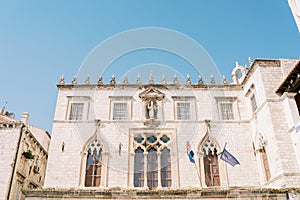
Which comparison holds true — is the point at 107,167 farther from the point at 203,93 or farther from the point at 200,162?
the point at 203,93

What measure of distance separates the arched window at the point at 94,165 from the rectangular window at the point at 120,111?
6.69 ft

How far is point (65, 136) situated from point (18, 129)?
12.3 feet

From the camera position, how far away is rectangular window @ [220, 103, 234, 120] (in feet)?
59.5

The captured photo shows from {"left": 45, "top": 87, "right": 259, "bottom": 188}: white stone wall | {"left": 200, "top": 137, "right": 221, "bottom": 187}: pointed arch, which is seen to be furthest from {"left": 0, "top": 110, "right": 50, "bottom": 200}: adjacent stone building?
{"left": 200, "top": 137, "right": 221, "bottom": 187}: pointed arch

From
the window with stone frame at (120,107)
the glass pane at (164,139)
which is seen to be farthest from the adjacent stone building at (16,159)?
the glass pane at (164,139)

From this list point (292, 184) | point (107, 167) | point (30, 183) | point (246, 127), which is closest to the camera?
point (292, 184)

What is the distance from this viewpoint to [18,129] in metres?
18.5

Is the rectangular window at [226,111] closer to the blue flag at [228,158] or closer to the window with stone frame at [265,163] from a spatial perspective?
A: the window with stone frame at [265,163]

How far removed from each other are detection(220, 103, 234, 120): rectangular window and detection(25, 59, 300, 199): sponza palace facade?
0.07 meters

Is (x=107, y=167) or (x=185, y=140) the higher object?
(x=185, y=140)

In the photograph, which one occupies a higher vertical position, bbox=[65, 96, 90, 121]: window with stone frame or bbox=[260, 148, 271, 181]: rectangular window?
bbox=[65, 96, 90, 121]: window with stone frame

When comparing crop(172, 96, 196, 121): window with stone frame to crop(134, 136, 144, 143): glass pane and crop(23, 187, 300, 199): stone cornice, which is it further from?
crop(23, 187, 300, 199): stone cornice

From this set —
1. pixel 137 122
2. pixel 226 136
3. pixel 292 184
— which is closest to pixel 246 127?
pixel 226 136

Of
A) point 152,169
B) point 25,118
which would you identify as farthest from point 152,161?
point 25,118
